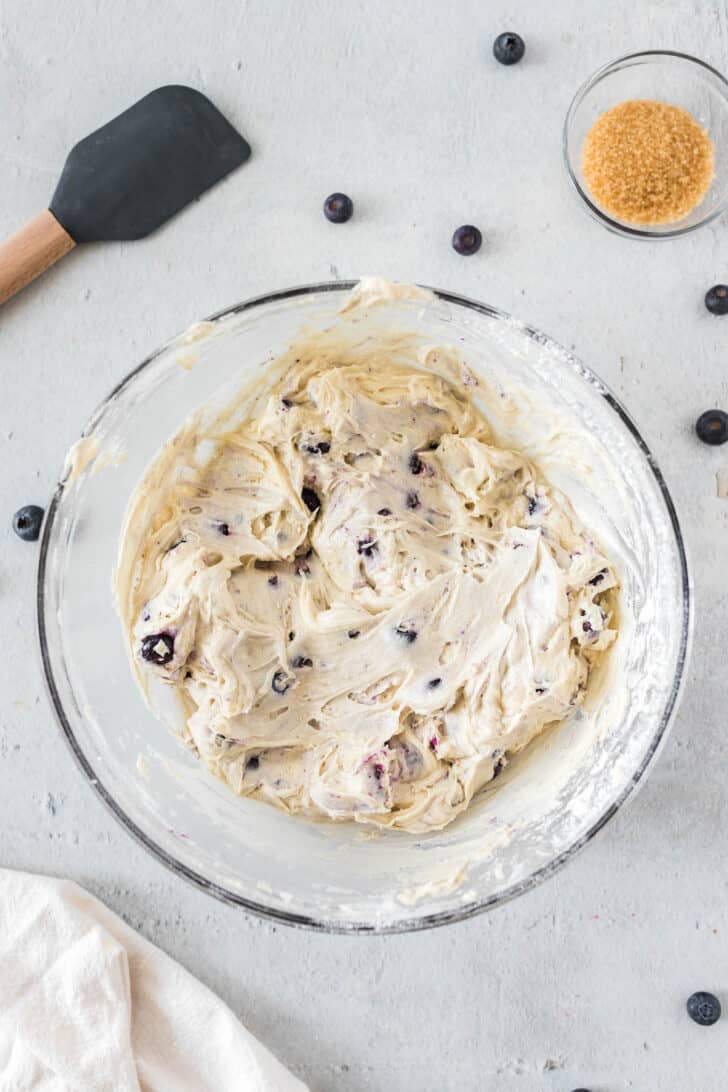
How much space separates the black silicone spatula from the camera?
6.66 feet

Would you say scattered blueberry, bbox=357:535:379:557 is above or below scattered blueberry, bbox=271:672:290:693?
above

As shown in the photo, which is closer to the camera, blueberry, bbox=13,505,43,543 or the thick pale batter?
the thick pale batter

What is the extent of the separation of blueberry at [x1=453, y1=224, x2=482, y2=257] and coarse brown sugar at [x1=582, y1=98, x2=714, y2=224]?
0.23 m

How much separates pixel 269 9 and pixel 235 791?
1406 mm

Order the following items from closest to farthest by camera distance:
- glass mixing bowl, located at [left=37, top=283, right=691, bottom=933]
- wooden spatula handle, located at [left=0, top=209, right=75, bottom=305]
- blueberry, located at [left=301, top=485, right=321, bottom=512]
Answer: glass mixing bowl, located at [left=37, top=283, right=691, bottom=933], blueberry, located at [left=301, top=485, right=321, bottom=512], wooden spatula handle, located at [left=0, top=209, right=75, bottom=305]

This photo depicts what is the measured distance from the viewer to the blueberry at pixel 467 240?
2.03 meters

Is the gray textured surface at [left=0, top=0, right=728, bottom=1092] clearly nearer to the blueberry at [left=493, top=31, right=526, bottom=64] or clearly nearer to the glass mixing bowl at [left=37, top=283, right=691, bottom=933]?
the blueberry at [left=493, top=31, right=526, bottom=64]

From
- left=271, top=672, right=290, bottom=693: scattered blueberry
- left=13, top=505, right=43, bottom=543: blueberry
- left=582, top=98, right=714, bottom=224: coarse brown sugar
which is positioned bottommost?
left=271, top=672, right=290, bottom=693: scattered blueberry

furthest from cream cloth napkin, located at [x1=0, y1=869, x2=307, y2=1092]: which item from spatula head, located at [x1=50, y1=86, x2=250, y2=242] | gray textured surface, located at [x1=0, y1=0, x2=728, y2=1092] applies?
spatula head, located at [x1=50, y1=86, x2=250, y2=242]

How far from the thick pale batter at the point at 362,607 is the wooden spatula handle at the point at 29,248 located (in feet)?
1.38

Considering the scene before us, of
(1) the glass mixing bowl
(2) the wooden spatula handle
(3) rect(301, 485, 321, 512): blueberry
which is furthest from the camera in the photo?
(2) the wooden spatula handle

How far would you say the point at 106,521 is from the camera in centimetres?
193

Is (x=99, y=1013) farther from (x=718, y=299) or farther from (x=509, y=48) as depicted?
(x=509, y=48)

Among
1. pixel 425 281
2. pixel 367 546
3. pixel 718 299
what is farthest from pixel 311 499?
pixel 718 299
